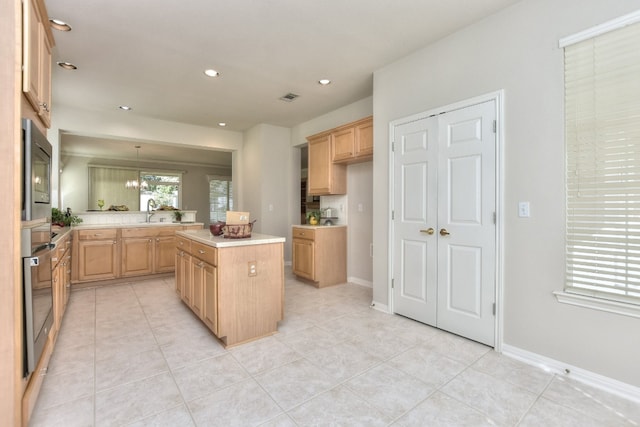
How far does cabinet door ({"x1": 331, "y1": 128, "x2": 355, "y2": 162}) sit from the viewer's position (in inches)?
163

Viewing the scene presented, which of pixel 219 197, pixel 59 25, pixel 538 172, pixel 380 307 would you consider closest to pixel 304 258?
pixel 380 307

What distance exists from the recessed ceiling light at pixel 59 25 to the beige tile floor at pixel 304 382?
270 cm

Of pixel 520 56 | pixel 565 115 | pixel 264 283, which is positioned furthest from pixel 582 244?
pixel 264 283

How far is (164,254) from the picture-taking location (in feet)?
16.0

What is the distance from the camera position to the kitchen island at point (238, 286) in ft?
8.09

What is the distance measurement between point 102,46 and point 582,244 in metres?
4.34

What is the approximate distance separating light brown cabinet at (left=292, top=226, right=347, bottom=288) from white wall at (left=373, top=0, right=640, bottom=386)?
2475 millimetres

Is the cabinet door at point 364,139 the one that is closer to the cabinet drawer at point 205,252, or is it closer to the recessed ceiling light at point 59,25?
the cabinet drawer at point 205,252

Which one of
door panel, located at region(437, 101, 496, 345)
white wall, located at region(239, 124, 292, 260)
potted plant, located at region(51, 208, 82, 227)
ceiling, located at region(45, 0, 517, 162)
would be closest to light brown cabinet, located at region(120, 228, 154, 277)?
potted plant, located at region(51, 208, 82, 227)

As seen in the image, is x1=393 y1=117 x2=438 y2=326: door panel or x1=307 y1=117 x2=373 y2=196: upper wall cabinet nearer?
x1=393 y1=117 x2=438 y2=326: door panel

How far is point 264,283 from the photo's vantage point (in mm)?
2705

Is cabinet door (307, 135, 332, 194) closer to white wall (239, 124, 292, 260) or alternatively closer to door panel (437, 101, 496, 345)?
white wall (239, 124, 292, 260)

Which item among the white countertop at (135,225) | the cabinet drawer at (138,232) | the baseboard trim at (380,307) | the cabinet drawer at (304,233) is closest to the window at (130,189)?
the white countertop at (135,225)

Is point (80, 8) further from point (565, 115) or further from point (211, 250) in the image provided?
point (565, 115)
